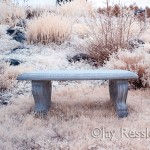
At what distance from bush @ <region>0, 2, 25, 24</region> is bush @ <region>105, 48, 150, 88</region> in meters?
5.28

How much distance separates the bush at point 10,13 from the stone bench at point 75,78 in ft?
21.4

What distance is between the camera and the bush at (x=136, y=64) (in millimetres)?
6434

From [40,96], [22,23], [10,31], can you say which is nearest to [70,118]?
[40,96]

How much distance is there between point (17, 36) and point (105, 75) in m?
5.38

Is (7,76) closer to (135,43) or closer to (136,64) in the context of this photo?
(136,64)

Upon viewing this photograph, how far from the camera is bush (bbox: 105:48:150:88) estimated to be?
6.43 meters

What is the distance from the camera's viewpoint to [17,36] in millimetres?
9914

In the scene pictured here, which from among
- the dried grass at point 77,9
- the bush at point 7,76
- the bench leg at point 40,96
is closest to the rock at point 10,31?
the dried grass at point 77,9

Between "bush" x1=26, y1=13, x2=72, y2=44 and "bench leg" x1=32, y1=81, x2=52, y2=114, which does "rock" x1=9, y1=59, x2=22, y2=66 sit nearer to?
"bush" x1=26, y1=13, x2=72, y2=44

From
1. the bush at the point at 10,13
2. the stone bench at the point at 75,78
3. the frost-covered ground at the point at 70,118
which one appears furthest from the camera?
the bush at the point at 10,13

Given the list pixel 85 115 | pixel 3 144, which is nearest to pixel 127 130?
pixel 85 115

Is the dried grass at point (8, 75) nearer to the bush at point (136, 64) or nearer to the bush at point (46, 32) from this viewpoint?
the bush at point (136, 64)

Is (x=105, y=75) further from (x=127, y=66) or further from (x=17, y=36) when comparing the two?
(x=17, y=36)

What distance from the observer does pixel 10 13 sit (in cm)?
1157
